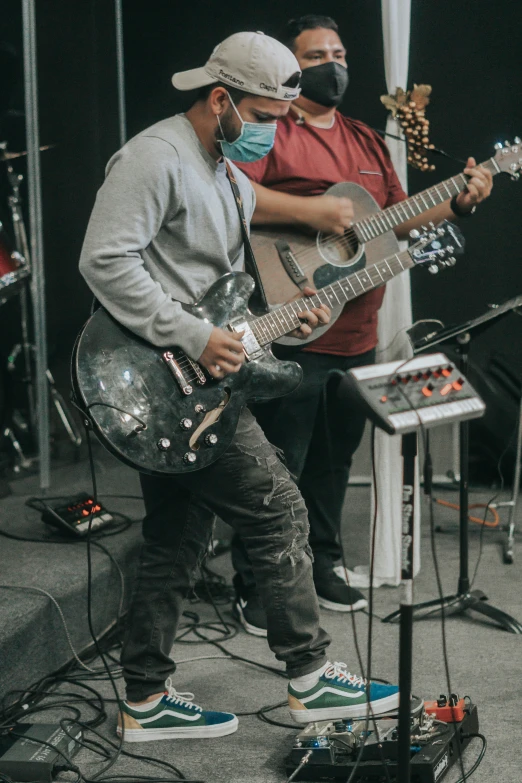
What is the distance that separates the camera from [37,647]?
2877 millimetres

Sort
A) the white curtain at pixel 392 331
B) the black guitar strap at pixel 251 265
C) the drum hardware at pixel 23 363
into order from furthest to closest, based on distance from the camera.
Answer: the drum hardware at pixel 23 363
the white curtain at pixel 392 331
the black guitar strap at pixel 251 265

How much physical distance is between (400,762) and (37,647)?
144 cm

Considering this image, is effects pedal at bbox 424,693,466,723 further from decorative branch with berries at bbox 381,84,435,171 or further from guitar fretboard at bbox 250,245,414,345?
decorative branch with berries at bbox 381,84,435,171

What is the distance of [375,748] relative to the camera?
230 centimetres

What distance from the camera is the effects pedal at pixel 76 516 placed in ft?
11.2

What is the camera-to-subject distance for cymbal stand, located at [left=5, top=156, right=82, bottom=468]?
16.3 feet

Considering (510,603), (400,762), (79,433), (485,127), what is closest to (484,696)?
(510,603)

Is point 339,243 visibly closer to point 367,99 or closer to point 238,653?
point 238,653

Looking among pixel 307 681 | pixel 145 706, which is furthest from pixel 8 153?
pixel 307 681

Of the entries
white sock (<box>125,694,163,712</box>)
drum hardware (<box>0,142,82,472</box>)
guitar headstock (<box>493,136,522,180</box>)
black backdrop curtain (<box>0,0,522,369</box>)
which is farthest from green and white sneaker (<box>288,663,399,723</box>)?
black backdrop curtain (<box>0,0,522,369</box>)

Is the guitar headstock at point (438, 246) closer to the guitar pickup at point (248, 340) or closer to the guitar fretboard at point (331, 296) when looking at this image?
the guitar fretboard at point (331, 296)

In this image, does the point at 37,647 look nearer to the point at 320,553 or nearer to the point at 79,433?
the point at 320,553

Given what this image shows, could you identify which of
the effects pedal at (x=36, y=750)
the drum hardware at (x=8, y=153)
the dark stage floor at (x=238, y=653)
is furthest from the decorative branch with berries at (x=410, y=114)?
the effects pedal at (x=36, y=750)

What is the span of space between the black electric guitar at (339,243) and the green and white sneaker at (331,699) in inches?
42.5
